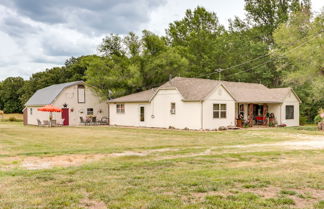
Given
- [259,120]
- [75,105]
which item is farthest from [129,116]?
[259,120]

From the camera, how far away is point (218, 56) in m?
46.2

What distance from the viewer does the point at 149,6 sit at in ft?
52.5

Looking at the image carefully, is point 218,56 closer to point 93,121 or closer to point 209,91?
point 93,121

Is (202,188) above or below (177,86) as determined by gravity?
below

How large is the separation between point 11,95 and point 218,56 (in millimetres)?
45707

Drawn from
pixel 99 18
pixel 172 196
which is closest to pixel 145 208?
pixel 172 196

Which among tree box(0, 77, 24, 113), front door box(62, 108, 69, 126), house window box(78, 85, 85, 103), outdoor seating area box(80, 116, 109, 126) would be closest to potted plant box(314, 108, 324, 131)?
outdoor seating area box(80, 116, 109, 126)

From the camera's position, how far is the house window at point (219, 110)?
25.6 metres

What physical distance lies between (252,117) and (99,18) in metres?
19.0

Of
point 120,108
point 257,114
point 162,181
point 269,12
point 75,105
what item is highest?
point 269,12

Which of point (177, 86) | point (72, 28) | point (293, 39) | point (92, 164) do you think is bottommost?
point (92, 164)

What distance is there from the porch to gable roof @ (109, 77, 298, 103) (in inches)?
34.6

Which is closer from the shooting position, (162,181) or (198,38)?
(162,181)

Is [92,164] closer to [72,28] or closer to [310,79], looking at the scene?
[72,28]
